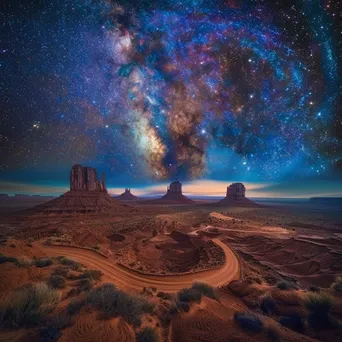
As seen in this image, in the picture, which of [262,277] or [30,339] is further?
[262,277]

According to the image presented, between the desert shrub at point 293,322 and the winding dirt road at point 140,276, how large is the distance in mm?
6275

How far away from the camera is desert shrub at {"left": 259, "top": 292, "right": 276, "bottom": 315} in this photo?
9047 millimetres

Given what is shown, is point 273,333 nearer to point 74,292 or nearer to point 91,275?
point 74,292

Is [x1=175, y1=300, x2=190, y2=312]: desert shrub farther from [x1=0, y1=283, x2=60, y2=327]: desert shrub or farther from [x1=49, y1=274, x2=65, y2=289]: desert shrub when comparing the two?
[x1=49, y1=274, x2=65, y2=289]: desert shrub

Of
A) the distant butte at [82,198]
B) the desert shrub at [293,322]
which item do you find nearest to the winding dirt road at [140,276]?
the desert shrub at [293,322]

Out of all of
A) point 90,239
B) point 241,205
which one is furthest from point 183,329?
point 241,205

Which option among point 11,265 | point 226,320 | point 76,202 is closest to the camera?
point 226,320

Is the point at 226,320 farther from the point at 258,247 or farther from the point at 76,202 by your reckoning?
the point at 76,202

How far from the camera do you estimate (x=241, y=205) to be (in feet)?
426

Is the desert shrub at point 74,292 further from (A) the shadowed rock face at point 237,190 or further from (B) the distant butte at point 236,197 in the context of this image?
(A) the shadowed rock face at point 237,190

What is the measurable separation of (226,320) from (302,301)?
504 cm

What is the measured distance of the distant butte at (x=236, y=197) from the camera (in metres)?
134

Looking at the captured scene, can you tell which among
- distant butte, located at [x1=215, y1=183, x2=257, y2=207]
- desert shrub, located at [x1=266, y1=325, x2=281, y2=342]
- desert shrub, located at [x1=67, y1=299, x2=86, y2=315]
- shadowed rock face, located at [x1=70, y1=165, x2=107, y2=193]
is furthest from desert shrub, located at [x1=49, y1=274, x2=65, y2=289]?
distant butte, located at [x1=215, y1=183, x2=257, y2=207]

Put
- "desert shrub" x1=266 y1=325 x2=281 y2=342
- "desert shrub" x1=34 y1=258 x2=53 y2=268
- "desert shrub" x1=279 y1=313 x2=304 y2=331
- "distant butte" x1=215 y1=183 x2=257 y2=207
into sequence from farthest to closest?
1. "distant butte" x1=215 y1=183 x2=257 y2=207
2. "desert shrub" x1=34 y1=258 x2=53 y2=268
3. "desert shrub" x1=279 y1=313 x2=304 y2=331
4. "desert shrub" x1=266 y1=325 x2=281 y2=342
